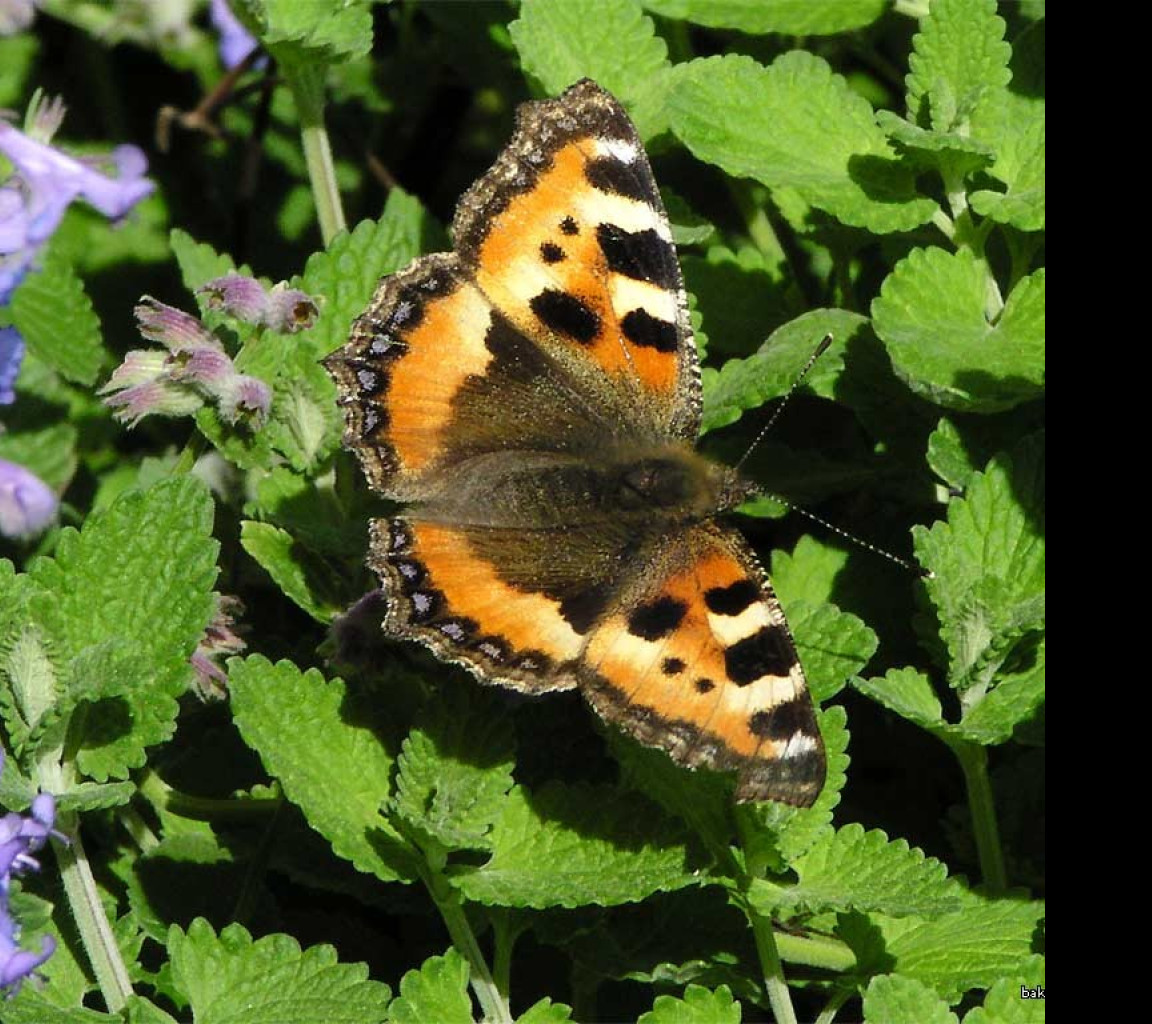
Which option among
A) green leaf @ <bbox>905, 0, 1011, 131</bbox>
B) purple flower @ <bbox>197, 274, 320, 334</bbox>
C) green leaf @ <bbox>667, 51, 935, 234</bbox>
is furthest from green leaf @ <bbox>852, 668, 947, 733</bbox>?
purple flower @ <bbox>197, 274, 320, 334</bbox>

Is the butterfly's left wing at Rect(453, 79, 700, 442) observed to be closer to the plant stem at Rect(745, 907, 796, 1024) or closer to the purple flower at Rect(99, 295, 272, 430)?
the purple flower at Rect(99, 295, 272, 430)

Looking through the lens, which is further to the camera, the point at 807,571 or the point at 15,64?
the point at 15,64

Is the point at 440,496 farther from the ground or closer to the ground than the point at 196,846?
farther from the ground

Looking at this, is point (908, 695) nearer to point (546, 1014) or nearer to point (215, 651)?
point (546, 1014)

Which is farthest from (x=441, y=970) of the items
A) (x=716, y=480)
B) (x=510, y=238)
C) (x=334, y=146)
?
(x=334, y=146)

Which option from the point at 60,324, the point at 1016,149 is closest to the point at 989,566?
the point at 1016,149

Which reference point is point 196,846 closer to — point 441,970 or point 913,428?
point 441,970
